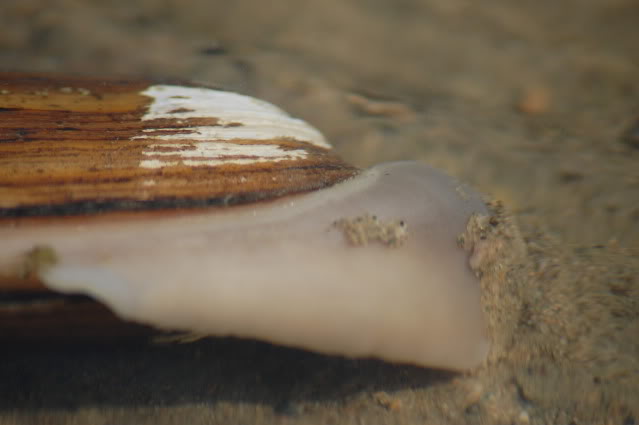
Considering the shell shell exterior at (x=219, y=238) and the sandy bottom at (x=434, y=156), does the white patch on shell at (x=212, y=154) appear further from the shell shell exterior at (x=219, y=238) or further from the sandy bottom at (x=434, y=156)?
the sandy bottom at (x=434, y=156)

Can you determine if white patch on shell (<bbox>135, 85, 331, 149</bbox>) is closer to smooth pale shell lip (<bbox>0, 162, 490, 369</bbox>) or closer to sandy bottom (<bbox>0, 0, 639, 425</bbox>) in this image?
smooth pale shell lip (<bbox>0, 162, 490, 369</bbox>)

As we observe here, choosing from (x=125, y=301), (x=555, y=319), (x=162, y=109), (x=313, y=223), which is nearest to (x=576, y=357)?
(x=555, y=319)

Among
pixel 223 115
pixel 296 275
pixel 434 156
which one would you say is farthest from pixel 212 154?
pixel 434 156

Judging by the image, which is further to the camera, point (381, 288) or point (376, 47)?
point (376, 47)

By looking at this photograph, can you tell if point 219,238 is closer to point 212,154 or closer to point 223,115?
point 212,154

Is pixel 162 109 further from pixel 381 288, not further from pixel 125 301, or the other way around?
pixel 381 288

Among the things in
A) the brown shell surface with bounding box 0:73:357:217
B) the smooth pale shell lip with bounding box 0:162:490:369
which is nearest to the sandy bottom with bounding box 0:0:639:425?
the smooth pale shell lip with bounding box 0:162:490:369
